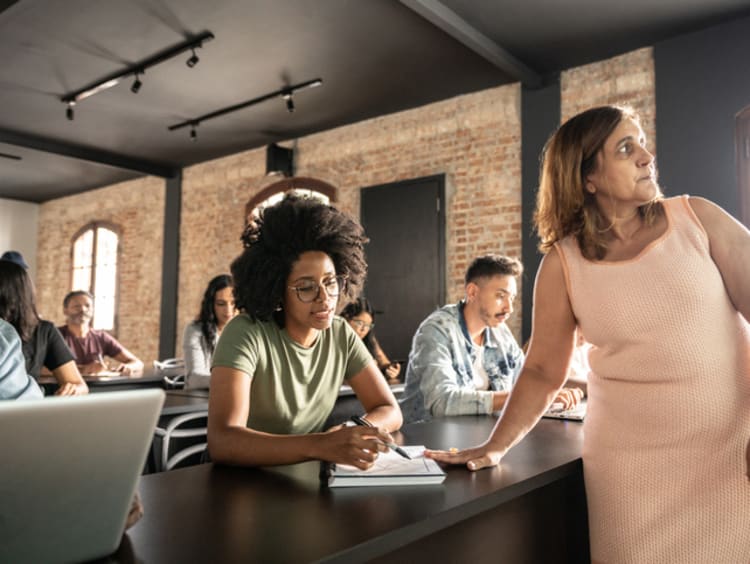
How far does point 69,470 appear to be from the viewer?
0.76m

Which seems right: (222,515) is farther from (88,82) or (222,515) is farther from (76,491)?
(88,82)

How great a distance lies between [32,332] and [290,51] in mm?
2872

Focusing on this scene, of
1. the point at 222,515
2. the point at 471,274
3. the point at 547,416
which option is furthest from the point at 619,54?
the point at 222,515

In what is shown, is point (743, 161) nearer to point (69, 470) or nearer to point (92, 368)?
point (69, 470)

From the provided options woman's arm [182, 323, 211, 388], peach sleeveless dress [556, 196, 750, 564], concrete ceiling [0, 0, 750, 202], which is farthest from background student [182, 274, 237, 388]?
peach sleeveless dress [556, 196, 750, 564]

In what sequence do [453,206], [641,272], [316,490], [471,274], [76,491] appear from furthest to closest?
[453,206], [471,274], [641,272], [316,490], [76,491]

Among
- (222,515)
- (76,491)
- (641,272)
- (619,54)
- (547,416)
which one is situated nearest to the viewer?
(76,491)

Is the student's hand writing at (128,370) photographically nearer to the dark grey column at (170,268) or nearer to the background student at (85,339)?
the background student at (85,339)

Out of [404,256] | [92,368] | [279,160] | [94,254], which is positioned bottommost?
[92,368]

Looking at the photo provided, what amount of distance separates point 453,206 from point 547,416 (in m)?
3.73

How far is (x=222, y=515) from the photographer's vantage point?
1092mm

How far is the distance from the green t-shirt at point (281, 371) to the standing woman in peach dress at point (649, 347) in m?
0.56

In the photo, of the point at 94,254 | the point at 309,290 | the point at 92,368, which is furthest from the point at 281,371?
the point at 94,254

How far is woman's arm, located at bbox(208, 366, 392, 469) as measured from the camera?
1340mm
